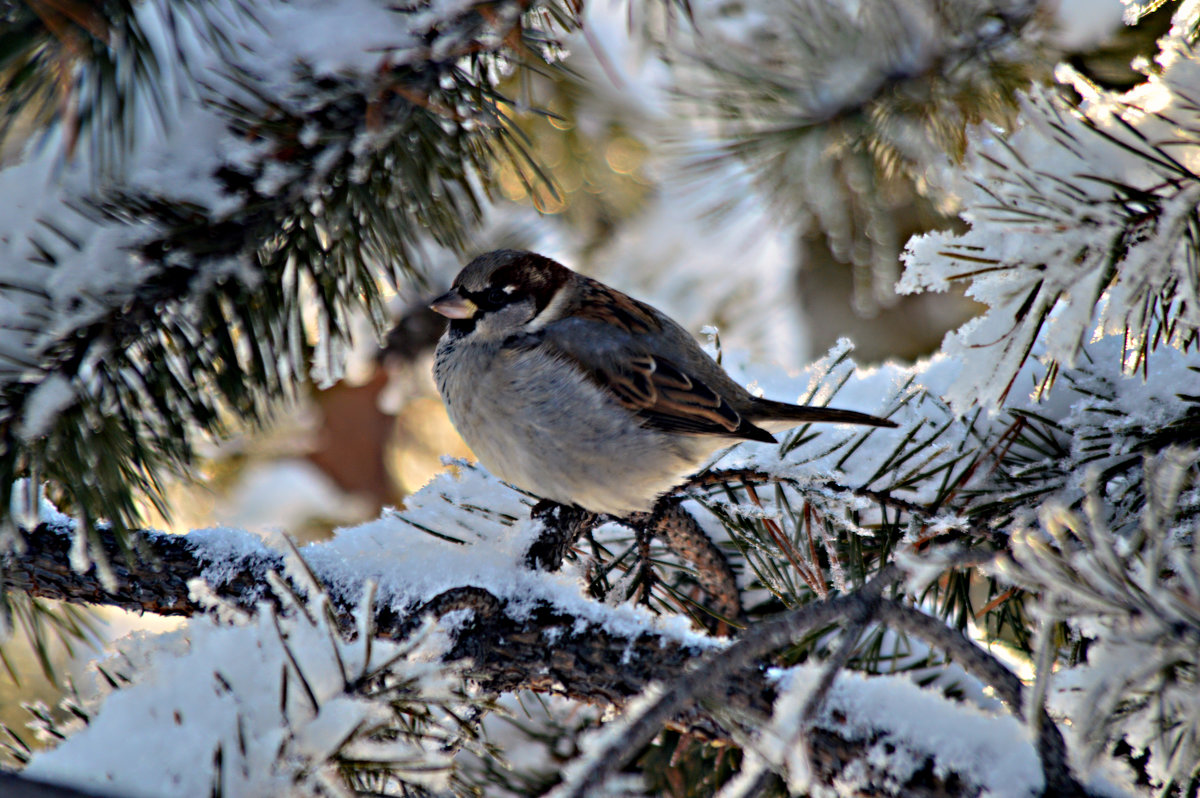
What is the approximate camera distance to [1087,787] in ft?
2.83

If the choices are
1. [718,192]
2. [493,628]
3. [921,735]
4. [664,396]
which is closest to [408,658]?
[493,628]

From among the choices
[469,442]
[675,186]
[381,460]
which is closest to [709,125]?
[675,186]

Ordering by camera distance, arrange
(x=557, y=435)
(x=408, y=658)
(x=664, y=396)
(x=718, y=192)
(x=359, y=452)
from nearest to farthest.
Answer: (x=408, y=658) → (x=557, y=435) → (x=664, y=396) → (x=718, y=192) → (x=359, y=452)

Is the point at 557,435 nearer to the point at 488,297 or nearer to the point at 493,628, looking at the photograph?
the point at 488,297

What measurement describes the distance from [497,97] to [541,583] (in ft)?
2.65

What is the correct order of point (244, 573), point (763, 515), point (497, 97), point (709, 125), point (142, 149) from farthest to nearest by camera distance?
point (709, 125), point (763, 515), point (244, 573), point (497, 97), point (142, 149)

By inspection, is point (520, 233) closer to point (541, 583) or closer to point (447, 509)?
point (447, 509)

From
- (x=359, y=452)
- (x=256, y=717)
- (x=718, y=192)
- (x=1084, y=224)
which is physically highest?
(x=718, y=192)

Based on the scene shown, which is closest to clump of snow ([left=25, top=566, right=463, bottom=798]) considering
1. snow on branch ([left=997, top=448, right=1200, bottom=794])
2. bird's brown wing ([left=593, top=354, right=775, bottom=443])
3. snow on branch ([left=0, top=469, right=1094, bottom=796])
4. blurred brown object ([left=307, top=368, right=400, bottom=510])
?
snow on branch ([left=0, top=469, right=1094, bottom=796])

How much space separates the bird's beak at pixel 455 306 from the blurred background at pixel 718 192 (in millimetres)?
152

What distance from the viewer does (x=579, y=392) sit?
7.04 ft

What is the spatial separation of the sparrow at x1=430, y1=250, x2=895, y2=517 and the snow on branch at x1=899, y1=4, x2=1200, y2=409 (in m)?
0.71

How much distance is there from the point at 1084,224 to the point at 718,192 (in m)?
2.22

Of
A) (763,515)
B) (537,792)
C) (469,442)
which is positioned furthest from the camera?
(469,442)
